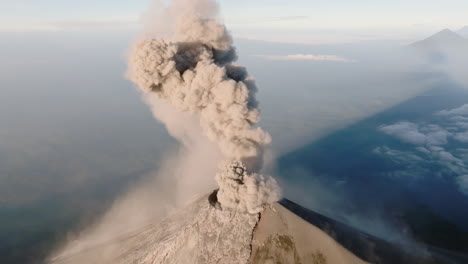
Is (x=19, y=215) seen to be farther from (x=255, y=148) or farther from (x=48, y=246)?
(x=255, y=148)

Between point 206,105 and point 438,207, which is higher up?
point 206,105

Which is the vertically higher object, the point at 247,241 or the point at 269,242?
the point at 247,241

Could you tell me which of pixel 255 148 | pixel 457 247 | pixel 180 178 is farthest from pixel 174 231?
pixel 180 178

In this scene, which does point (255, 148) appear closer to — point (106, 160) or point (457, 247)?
point (457, 247)

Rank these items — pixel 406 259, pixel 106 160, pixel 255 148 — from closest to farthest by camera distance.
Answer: pixel 406 259, pixel 255 148, pixel 106 160

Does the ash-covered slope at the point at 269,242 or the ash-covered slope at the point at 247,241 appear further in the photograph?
the ash-covered slope at the point at 269,242

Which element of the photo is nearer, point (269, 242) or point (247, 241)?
point (269, 242)

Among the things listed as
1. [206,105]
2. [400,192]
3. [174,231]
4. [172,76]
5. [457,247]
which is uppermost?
[172,76]

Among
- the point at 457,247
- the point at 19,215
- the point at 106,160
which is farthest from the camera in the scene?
the point at 106,160

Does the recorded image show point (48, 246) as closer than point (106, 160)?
Yes

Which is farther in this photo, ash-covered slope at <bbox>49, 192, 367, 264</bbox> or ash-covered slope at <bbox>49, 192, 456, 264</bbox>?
ash-covered slope at <bbox>49, 192, 456, 264</bbox>

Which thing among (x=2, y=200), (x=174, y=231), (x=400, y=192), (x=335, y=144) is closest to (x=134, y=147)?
(x=2, y=200)
